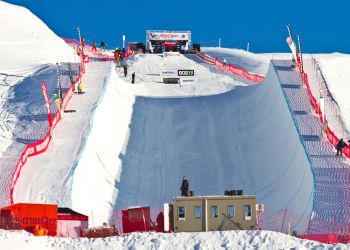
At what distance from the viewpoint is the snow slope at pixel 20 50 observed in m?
57.5

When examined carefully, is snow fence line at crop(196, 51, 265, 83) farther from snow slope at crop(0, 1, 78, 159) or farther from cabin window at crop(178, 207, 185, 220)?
cabin window at crop(178, 207, 185, 220)

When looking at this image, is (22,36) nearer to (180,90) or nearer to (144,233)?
(180,90)

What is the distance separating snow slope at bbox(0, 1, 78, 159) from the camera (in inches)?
2265

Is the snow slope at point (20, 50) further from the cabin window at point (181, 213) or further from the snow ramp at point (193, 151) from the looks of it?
the cabin window at point (181, 213)

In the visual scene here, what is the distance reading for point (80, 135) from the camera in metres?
47.2

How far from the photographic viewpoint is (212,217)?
33156mm

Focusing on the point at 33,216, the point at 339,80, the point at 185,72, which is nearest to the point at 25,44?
the point at 185,72

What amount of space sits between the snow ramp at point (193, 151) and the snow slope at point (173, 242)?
4.96 m

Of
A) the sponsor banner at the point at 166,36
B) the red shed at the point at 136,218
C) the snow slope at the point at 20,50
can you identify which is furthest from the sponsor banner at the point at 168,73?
the red shed at the point at 136,218

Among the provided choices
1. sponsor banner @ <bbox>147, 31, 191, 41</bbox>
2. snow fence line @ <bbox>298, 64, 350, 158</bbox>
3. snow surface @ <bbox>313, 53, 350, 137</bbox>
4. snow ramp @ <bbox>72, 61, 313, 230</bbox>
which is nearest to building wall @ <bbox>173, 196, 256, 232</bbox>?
snow ramp @ <bbox>72, 61, 313, 230</bbox>

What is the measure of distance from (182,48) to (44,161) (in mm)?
36415

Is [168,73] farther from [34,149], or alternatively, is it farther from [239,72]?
[34,149]

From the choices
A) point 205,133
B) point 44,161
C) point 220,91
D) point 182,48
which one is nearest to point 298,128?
point 205,133

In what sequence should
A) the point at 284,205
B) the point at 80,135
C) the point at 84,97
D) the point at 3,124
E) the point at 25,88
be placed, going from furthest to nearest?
the point at 25,88 → the point at 84,97 → the point at 3,124 → the point at 80,135 → the point at 284,205
